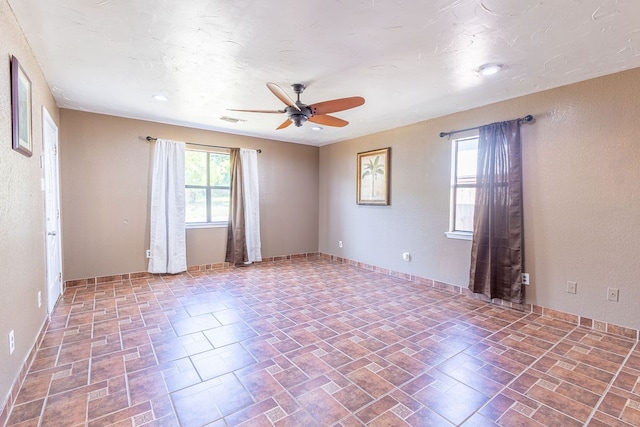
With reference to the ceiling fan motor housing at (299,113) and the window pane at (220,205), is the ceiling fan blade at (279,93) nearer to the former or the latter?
the ceiling fan motor housing at (299,113)

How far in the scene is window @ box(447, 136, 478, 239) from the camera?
3.94 metres

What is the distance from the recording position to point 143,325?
2.92m

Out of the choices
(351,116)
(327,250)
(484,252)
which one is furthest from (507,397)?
(327,250)

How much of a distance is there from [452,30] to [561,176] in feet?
6.63

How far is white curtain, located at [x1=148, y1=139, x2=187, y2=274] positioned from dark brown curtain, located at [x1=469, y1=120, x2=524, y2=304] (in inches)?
166

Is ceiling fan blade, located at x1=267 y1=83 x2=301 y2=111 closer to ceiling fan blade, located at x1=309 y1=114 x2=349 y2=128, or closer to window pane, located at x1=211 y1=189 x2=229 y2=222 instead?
ceiling fan blade, located at x1=309 y1=114 x2=349 y2=128

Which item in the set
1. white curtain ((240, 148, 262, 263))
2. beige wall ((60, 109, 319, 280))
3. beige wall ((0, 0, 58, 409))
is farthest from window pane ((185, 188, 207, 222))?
beige wall ((0, 0, 58, 409))

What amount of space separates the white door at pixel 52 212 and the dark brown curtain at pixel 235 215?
7.59 feet

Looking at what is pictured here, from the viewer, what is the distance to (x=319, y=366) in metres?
2.24

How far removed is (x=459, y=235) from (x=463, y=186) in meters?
0.64

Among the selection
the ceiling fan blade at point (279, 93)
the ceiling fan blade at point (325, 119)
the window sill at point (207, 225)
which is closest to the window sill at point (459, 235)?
the ceiling fan blade at point (325, 119)

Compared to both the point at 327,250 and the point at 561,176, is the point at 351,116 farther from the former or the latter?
the point at 327,250

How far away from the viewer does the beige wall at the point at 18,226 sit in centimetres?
174

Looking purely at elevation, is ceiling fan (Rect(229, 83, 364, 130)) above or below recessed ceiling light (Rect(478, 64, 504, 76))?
below
